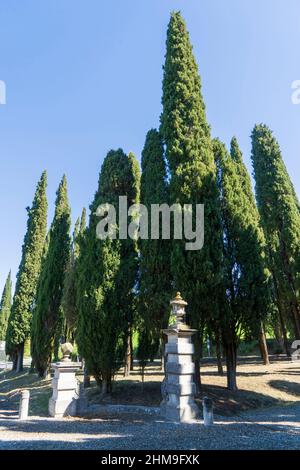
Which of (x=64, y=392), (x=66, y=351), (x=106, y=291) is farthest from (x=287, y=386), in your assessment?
(x=66, y=351)

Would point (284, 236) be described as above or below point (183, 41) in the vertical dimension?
below

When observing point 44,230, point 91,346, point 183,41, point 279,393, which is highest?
point 183,41

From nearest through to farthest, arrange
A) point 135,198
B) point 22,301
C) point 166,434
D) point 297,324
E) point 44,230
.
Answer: point 166,434
point 135,198
point 297,324
point 22,301
point 44,230

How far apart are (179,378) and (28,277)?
70.9 feet

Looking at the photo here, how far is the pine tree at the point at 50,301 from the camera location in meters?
20.1

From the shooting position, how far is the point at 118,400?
11.6 meters

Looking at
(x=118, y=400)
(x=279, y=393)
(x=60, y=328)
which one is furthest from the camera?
(x=60, y=328)

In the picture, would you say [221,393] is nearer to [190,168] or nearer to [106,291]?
[106,291]

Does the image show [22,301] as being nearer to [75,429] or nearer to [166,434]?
[75,429]

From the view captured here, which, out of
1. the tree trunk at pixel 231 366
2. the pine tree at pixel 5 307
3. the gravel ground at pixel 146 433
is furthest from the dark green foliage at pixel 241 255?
the pine tree at pixel 5 307

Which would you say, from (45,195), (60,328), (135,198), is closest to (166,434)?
(135,198)

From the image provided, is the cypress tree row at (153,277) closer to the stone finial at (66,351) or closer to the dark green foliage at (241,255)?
the dark green foliage at (241,255)

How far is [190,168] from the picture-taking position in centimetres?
1299
